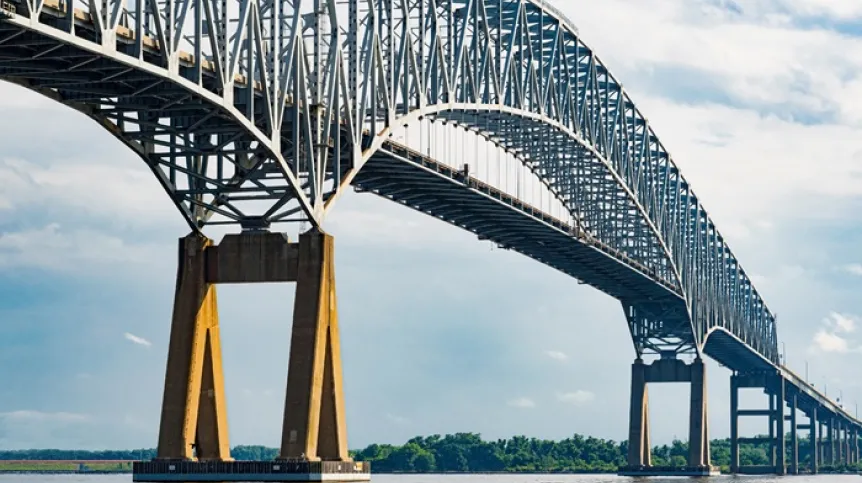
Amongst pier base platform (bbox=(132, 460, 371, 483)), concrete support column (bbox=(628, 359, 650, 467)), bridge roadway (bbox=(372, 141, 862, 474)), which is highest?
bridge roadway (bbox=(372, 141, 862, 474))

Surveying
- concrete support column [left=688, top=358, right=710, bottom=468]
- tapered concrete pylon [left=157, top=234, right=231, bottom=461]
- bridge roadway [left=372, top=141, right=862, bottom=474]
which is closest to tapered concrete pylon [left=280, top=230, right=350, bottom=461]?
tapered concrete pylon [left=157, top=234, right=231, bottom=461]

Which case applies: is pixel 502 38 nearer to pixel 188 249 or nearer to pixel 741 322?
pixel 188 249

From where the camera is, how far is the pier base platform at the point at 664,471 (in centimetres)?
15450

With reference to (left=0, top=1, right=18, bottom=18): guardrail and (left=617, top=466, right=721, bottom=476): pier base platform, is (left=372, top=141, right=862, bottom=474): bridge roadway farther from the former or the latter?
(left=0, top=1, right=18, bottom=18): guardrail

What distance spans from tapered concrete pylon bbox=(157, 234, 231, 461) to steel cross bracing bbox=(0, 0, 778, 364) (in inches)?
83.2

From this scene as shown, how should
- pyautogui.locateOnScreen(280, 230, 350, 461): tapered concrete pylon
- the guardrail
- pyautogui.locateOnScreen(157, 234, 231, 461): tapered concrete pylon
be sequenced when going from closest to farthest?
the guardrail
pyautogui.locateOnScreen(280, 230, 350, 461): tapered concrete pylon
pyautogui.locateOnScreen(157, 234, 231, 461): tapered concrete pylon

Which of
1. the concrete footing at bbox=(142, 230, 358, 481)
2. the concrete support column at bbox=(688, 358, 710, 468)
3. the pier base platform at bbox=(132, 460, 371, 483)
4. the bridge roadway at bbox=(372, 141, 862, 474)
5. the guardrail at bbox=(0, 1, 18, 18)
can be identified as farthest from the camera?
→ the concrete support column at bbox=(688, 358, 710, 468)

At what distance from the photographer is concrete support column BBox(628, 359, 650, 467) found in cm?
15675

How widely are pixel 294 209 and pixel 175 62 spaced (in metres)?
15.2

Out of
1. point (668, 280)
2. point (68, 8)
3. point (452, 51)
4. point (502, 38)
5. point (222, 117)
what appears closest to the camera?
point (68, 8)

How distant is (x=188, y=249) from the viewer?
7194cm

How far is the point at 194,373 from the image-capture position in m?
70.2

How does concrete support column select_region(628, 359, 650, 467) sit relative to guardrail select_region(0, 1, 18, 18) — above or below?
below

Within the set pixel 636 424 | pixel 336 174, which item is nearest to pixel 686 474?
pixel 636 424
